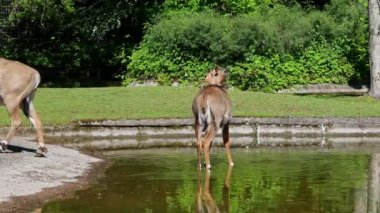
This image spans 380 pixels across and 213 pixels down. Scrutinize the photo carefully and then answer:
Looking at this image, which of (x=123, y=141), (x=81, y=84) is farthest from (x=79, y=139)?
(x=81, y=84)

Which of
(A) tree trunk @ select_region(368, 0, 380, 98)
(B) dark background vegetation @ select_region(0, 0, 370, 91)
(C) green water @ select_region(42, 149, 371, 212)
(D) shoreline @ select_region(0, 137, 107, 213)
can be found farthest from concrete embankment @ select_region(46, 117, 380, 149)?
(B) dark background vegetation @ select_region(0, 0, 370, 91)

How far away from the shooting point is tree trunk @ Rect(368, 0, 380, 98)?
28656mm

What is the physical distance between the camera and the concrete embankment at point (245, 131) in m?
19.8

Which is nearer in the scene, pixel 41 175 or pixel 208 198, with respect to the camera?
pixel 208 198

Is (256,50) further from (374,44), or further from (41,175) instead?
(41,175)

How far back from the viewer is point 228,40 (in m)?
30.5

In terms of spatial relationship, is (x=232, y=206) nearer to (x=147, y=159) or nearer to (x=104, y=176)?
(x=104, y=176)

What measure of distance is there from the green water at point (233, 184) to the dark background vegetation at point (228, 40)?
43.3 ft

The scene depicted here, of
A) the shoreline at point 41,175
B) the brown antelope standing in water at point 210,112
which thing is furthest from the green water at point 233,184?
the brown antelope standing in water at point 210,112

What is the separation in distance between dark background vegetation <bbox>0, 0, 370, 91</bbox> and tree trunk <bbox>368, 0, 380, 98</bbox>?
0.57 m

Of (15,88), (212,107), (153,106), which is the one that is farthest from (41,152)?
(153,106)

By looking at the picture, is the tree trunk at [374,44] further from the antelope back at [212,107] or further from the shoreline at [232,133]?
the antelope back at [212,107]

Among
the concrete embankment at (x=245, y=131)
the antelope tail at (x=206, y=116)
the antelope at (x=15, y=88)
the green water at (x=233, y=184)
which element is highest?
the antelope at (x=15, y=88)

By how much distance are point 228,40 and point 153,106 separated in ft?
27.7
